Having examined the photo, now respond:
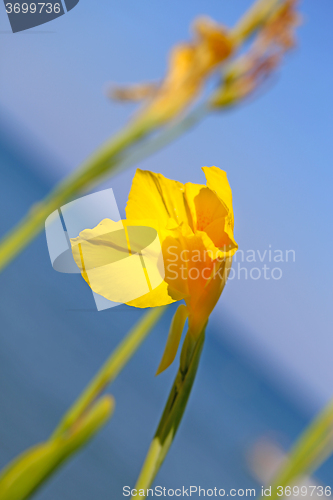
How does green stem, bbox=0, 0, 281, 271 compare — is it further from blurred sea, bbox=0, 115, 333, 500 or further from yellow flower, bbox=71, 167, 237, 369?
blurred sea, bbox=0, 115, 333, 500

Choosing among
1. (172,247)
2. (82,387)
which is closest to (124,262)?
(172,247)

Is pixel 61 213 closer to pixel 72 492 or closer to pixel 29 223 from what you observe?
pixel 29 223

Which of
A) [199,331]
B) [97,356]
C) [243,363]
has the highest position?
[199,331]

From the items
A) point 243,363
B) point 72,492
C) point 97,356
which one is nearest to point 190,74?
point 72,492

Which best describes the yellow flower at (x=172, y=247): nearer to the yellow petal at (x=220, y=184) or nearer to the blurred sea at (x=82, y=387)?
the yellow petal at (x=220, y=184)

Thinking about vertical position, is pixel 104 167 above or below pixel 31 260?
above

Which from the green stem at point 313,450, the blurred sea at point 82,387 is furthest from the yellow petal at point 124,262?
the blurred sea at point 82,387

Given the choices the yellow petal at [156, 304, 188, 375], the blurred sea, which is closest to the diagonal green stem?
the yellow petal at [156, 304, 188, 375]

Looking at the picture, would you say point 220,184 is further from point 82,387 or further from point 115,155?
point 82,387
